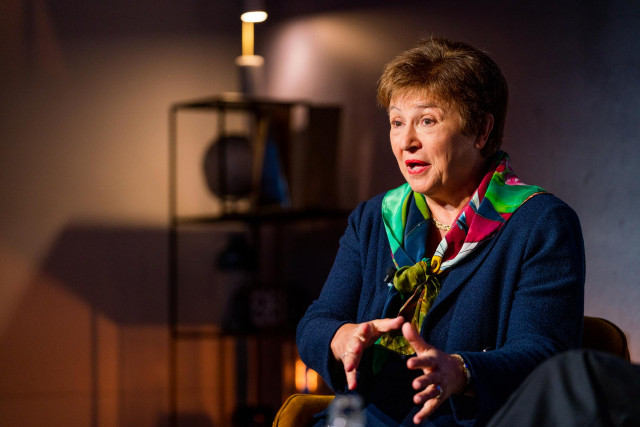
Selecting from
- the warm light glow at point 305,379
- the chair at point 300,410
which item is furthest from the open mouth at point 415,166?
the warm light glow at point 305,379

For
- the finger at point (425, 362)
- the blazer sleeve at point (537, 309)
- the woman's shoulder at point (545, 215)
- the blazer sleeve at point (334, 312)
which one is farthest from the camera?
the blazer sleeve at point (334, 312)

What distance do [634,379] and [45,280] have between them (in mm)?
2797

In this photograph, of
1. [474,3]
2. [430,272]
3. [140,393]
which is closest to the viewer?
[430,272]

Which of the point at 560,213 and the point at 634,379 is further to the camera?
the point at 560,213

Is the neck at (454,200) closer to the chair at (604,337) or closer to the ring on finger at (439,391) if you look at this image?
the chair at (604,337)

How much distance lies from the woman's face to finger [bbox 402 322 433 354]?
18.1 inches

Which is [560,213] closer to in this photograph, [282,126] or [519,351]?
[519,351]

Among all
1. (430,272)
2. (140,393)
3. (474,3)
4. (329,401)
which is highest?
(474,3)

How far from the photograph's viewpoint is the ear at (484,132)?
1.79 metres

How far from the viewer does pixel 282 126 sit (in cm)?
329

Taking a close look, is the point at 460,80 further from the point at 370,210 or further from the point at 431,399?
the point at 431,399

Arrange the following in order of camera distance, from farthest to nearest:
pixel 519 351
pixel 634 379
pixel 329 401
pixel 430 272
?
pixel 329 401
pixel 430 272
pixel 519 351
pixel 634 379

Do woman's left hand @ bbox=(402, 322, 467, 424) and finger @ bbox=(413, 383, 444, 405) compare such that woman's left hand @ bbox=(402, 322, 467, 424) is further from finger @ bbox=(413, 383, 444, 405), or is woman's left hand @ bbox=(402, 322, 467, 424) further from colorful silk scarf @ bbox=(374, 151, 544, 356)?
colorful silk scarf @ bbox=(374, 151, 544, 356)

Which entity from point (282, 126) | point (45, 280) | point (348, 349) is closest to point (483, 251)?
point (348, 349)
